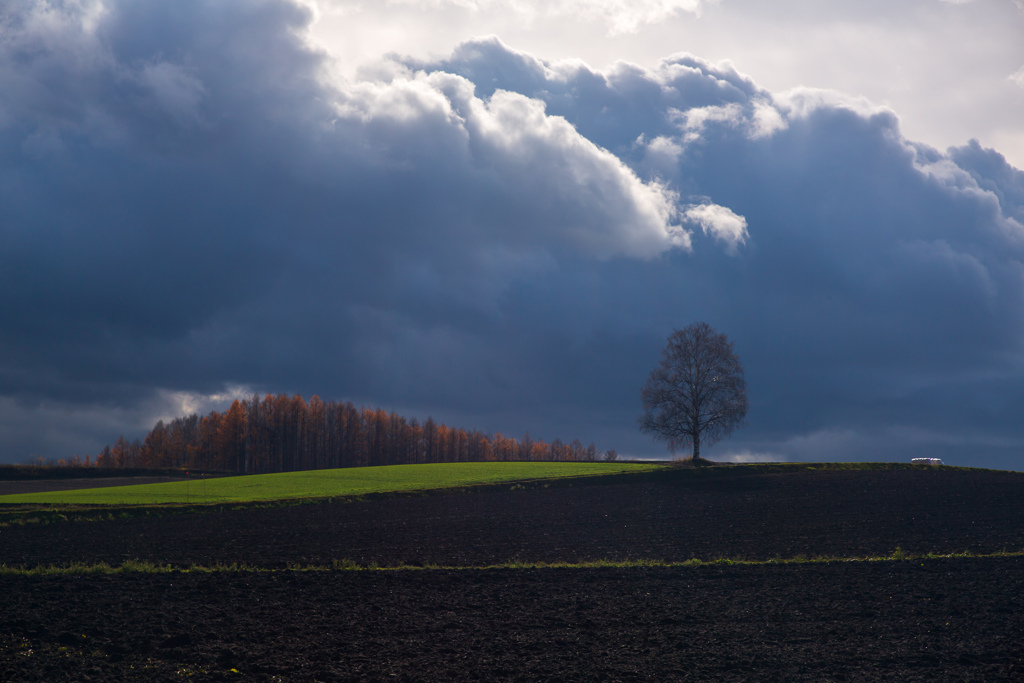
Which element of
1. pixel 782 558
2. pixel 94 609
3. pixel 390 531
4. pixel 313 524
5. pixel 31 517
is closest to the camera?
pixel 94 609

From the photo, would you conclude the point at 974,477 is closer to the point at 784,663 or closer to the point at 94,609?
the point at 784,663

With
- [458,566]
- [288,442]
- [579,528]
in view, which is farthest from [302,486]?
[288,442]

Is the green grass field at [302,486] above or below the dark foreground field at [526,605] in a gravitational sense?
below

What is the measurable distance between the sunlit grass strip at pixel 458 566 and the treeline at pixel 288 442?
4275 inches

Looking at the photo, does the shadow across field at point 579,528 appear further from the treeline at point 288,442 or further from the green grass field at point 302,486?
the treeline at point 288,442

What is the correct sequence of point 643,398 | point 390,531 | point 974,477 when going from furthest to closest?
point 643,398
point 974,477
point 390,531

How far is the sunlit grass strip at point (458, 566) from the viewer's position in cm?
2153

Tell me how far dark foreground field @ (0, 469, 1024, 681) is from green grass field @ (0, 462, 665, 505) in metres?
14.3

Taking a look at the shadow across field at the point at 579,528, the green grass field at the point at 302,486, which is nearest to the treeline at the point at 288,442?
the green grass field at the point at 302,486

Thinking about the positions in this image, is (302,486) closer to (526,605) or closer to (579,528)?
(579,528)

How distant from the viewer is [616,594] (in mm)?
18578

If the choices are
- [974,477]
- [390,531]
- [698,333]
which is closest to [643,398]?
[698,333]

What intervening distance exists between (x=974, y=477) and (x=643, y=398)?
28.9 meters

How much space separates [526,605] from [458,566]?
611 centimetres
